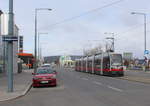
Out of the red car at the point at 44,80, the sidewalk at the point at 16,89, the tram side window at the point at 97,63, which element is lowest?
the sidewalk at the point at 16,89

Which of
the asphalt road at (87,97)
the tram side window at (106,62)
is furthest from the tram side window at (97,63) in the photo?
the asphalt road at (87,97)

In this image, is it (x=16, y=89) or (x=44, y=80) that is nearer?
(x=16, y=89)

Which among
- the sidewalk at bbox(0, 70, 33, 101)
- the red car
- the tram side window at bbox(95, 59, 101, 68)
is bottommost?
the sidewalk at bbox(0, 70, 33, 101)

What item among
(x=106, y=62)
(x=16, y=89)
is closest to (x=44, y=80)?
(x=16, y=89)

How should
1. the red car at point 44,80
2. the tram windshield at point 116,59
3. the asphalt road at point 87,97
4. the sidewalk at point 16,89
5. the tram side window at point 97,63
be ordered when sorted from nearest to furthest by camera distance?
1. the asphalt road at point 87,97
2. the sidewalk at point 16,89
3. the red car at point 44,80
4. the tram windshield at point 116,59
5. the tram side window at point 97,63

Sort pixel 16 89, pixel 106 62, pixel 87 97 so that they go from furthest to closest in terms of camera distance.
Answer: pixel 106 62, pixel 16 89, pixel 87 97

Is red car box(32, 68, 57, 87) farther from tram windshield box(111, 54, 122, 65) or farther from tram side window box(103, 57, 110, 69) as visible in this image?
tram windshield box(111, 54, 122, 65)

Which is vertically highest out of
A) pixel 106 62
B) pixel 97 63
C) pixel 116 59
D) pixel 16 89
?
pixel 116 59

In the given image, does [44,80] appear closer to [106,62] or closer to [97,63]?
[106,62]

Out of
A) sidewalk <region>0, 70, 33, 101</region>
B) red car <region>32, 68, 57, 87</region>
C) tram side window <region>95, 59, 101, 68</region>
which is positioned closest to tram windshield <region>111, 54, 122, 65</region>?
tram side window <region>95, 59, 101, 68</region>

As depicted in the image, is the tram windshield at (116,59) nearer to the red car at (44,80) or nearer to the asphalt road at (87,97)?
the red car at (44,80)

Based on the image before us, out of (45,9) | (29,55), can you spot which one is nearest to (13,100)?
(45,9)

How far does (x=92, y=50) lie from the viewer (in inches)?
4857

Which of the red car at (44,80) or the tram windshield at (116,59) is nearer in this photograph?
the red car at (44,80)
